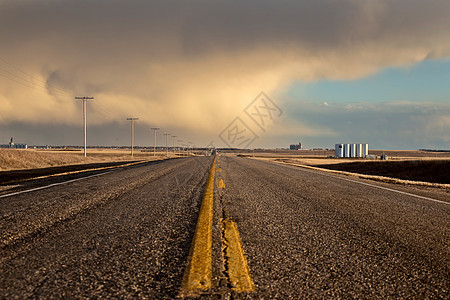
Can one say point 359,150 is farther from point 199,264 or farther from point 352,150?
point 199,264

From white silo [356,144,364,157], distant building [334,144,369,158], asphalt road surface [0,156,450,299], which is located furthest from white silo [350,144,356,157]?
asphalt road surface [0,156,450,299]

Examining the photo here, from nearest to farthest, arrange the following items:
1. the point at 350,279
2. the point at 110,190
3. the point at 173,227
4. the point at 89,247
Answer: the point at 350,279 → the point at 89,247 → the point at 173,227 → the point at 110,190

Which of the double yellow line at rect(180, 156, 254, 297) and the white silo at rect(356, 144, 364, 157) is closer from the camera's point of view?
the double yellow line at rect(180, 156, 254, 297)

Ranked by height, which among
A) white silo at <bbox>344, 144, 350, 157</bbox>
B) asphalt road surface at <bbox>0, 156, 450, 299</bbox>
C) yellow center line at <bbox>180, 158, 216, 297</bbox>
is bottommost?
asphalt road surface at <bbox>0, 156, 450, 299</bbox>

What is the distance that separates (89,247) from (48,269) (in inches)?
19.3

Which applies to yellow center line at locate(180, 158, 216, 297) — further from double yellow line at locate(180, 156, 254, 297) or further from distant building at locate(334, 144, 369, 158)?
distant building at locate(334, 144, 369, 158)

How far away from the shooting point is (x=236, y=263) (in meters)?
2.07

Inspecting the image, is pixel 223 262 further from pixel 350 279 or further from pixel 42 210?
pixel 42 210

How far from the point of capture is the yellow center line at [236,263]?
1737 mm

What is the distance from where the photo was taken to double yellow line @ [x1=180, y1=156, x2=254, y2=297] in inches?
67.2

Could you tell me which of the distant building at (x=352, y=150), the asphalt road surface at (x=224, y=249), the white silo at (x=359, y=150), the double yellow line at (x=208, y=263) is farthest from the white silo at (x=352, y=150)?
the double yellow line at (x=208, y=263)

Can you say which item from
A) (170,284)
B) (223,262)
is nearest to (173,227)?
(223,262)

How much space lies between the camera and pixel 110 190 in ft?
19.5

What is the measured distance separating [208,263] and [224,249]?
15.0 inches
